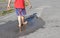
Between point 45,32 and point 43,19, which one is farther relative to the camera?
point 43,19

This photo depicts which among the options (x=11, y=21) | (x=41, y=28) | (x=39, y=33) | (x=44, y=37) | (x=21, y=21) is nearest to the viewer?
(x=44, y=37)

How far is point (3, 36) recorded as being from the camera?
9.48 m

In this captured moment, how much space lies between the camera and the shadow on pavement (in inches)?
388

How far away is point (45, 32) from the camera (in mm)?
10125

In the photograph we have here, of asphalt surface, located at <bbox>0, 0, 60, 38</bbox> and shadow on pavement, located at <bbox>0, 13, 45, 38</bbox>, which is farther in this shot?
shadow on pavement, located at <bbox>0, 13, 45, 38</bbox>

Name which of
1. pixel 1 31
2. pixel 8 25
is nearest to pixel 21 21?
pixel 8 25

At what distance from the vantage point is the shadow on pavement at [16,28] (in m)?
9.87

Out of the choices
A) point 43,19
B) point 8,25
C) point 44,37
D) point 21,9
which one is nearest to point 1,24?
point 8,25

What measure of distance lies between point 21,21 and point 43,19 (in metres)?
1.86

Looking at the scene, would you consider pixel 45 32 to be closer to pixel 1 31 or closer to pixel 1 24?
pixel 1 31

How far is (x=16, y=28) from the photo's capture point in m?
11.0

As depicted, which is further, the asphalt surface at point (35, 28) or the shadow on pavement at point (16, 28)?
the shadow on pavement at point (16, 28)

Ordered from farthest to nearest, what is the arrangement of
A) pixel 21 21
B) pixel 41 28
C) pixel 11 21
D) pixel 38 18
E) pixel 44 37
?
pixel 38 18
pixel 11 21
pixel 21 21
pixel 41 28
pixel 44 37

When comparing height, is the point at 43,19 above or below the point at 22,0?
below
